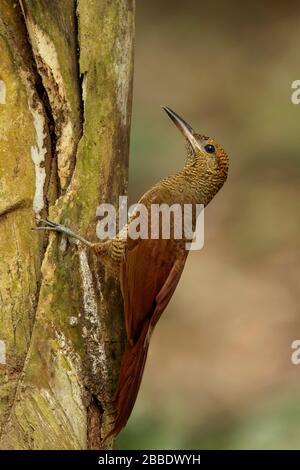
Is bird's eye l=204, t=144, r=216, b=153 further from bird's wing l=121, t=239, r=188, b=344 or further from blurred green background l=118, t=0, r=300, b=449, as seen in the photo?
blurred green background l=118, t=0, r=300, b=449

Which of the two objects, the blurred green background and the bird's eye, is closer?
the bird's eye

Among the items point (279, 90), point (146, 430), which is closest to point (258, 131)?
point (279, 90)

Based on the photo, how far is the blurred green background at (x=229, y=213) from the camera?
573 cm

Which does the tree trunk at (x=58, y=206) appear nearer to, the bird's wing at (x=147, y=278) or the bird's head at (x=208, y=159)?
A: the bird's wing at (x=147, y=278)

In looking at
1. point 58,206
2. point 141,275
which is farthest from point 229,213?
point 58,206

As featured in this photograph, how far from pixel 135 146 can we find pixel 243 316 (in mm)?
1228

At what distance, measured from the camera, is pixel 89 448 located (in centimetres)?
335

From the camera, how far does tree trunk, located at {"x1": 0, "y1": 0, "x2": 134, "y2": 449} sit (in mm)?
3266

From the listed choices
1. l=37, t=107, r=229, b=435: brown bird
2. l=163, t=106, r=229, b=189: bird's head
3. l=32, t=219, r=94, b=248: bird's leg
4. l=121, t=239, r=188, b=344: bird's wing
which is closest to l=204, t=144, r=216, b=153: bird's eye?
l=163, t=106, r=229, b=189: bird's head

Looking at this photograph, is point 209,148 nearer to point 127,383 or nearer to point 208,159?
point 208,159

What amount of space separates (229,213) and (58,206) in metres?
3.68

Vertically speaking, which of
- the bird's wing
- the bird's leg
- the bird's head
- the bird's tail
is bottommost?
the bird's tail

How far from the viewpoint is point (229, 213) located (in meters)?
6.95

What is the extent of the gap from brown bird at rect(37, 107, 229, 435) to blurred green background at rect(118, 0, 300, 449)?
1.53 meters
